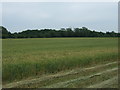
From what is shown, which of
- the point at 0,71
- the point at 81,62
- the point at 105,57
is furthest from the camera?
the point at 105,57

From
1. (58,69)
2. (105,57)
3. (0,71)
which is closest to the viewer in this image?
(0,71)

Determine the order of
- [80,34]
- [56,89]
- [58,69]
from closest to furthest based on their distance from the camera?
[56,89], [58,69], [80,34]

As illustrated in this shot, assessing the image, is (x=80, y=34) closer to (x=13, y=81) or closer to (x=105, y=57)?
(x=105, y=57)

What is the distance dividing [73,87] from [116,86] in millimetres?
1575

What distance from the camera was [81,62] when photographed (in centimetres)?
1466

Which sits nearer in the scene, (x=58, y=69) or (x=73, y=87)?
(x=73, y=87)

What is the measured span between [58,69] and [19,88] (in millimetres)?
4532

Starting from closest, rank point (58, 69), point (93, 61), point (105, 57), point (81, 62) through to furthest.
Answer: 1. point (58, 69)
2. point (81, 62)
3. point (93, 61)
4. point (105, 57)

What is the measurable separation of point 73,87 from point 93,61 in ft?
27.0

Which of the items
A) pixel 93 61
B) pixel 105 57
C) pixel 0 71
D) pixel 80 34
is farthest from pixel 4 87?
pixel 80 34

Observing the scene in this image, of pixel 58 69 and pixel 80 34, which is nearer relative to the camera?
pixel 58 69

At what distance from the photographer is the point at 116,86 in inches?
314

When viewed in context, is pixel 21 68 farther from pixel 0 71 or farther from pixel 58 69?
pixel 58 69

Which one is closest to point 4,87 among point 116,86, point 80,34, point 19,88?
point 19,88
